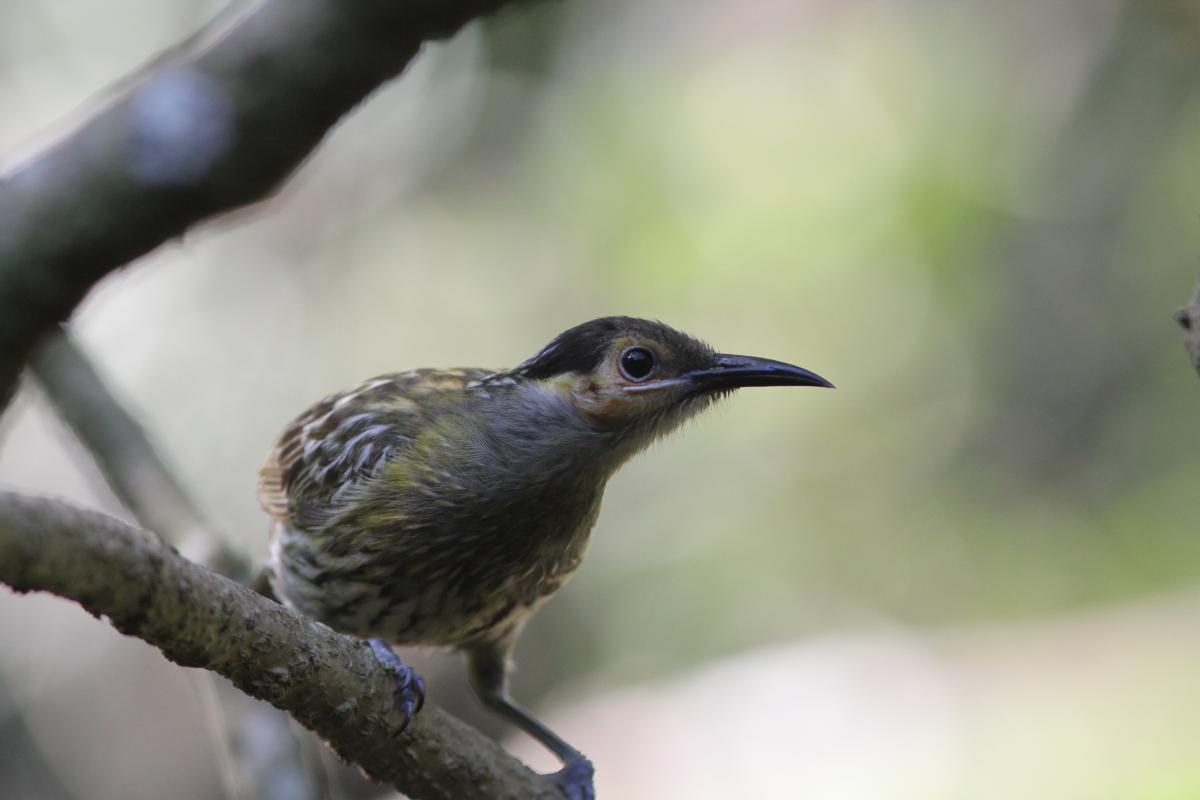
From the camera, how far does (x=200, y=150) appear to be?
2355mm

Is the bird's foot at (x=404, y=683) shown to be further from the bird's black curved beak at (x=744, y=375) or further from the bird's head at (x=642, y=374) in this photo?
the bird's black curved beak at (x=744, y=375)

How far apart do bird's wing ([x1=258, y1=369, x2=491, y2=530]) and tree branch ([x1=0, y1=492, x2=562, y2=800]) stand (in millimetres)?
921

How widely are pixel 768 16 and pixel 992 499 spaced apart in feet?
12.3

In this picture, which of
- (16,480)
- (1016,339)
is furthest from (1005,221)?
(16,480)

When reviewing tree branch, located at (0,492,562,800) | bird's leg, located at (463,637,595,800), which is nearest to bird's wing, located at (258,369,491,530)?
bird's leg, located at (463,637,595,800)

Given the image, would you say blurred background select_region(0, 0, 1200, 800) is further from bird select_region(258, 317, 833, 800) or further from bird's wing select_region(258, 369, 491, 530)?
bird select_region(258, 317, 833, 800)

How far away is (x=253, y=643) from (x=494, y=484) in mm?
1441

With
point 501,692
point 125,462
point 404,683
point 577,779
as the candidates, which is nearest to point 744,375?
point 404,683

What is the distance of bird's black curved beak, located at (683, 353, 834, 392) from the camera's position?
3.75m

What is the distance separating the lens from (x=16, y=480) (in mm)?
8422

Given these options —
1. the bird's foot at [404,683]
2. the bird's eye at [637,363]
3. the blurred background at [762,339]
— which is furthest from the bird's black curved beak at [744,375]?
the blurred background at [762,339]

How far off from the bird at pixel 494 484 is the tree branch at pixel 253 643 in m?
0.54

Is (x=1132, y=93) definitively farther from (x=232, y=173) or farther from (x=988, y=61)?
(x=232, y=173)

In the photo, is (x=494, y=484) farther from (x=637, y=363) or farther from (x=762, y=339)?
(x=762, y=339)
